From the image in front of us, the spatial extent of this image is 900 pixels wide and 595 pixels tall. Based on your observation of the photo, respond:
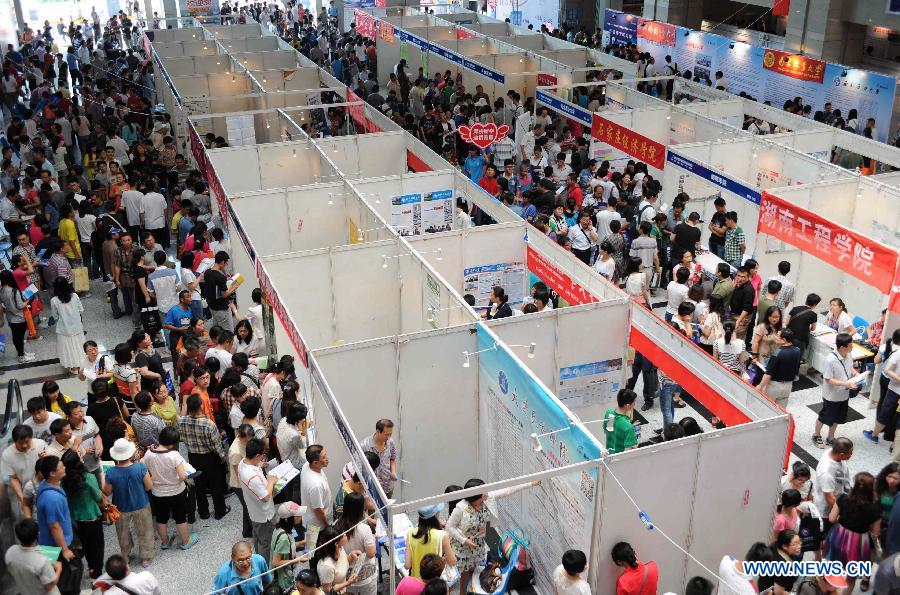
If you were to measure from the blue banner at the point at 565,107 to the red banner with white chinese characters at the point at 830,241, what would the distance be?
14.6 ft

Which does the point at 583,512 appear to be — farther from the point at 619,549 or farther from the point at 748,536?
the point at 748,536

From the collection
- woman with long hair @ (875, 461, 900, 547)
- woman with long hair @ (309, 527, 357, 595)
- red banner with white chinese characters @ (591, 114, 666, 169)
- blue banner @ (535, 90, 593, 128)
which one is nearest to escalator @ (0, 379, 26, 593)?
woman with long hair @ (309, 527, 357, 595)

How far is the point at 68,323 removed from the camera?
875 centimetres

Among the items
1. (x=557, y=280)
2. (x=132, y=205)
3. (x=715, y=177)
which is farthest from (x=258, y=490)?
(x=715, y=177)

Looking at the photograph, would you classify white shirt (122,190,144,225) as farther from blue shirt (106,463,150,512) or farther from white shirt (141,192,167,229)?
blue shirt (106,463,150,512)

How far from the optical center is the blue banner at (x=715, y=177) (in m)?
10.6

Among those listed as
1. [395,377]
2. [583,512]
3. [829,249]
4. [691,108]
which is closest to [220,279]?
[395,377]

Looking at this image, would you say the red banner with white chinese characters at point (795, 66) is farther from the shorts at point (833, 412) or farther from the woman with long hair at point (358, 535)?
the woman with long hair at point (358, 535)

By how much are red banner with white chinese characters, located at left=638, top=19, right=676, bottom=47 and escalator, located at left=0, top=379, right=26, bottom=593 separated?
1811 centimetres

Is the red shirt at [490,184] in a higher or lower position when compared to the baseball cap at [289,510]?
higher

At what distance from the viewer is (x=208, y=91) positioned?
679 inches

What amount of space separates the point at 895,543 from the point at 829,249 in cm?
426

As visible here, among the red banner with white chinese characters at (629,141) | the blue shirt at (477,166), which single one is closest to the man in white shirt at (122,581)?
the blue shirt at (477,166)

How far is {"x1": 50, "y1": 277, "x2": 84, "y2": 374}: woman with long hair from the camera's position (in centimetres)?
861
